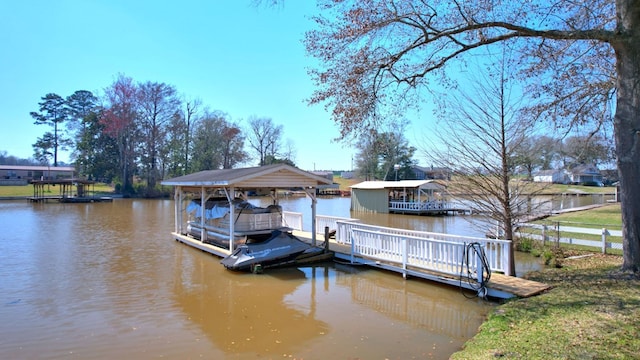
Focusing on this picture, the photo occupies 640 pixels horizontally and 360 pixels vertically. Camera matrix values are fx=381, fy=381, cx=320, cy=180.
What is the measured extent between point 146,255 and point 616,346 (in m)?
12.8

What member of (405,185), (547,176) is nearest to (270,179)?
(547,176)

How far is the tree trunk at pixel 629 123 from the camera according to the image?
269 inches

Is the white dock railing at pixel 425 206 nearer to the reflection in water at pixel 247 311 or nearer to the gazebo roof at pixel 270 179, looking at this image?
the gazebo roof at pixel 270 179

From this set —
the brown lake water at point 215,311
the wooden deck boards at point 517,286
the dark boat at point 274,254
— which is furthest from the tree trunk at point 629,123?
the dark boat at point 274,254

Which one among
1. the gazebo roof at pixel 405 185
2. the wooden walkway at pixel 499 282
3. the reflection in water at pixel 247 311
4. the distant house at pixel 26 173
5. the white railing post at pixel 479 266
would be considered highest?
the distant house at pixel 26 173

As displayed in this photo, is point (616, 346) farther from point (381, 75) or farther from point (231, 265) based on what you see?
point (231, 265)

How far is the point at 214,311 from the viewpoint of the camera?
734 cm

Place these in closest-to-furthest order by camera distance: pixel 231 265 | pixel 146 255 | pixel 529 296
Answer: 1. pixel 529 296
2. pixel 231 265
3. pixel 146 255

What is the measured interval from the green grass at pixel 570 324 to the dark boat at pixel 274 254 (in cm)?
578

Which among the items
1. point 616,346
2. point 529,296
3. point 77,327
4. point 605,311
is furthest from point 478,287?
point 77,327

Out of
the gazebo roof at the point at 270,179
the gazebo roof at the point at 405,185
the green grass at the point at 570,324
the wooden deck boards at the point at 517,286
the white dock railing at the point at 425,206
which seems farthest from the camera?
the white dock railing at the point at 425,206

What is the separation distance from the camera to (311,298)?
8.18 meters

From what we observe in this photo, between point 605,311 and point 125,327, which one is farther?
point 125,327

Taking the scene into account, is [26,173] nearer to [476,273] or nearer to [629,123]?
[476,273]
